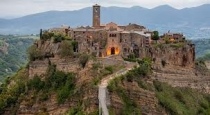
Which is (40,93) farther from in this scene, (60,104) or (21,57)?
(21,57)

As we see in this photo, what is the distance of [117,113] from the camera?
5603cm

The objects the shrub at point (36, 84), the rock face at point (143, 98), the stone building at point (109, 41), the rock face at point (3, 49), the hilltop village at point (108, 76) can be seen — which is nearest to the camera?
the hilltop village at point (108, 76)

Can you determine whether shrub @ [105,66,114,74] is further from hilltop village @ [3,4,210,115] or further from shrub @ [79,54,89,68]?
shrub @ [79,54,89,68]

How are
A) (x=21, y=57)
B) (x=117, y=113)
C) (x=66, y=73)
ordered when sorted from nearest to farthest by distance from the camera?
(x=117, y=113)
(x=66, y=73)
(x=21, y=57)

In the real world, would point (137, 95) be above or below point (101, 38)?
below

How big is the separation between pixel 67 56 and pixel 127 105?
36.3ft

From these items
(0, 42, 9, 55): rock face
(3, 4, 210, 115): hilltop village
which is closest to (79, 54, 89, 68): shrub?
(3, 4, 210, 115): hilltop village

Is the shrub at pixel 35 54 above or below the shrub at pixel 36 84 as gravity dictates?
above

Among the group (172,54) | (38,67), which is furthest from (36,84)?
(172,54)

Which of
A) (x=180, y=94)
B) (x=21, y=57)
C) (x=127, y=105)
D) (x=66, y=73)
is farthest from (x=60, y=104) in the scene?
(x=21, y=57)

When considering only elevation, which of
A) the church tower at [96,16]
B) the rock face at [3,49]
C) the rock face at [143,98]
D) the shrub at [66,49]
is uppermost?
the church tower at [96,16]

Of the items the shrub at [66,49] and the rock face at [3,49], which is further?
the rock face at [3,49]

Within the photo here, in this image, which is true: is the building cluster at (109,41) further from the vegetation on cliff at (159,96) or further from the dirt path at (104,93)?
the dirt path at (104,93)

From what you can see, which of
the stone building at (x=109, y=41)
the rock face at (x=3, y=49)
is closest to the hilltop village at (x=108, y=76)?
the stone building at (x=109, y=41)
